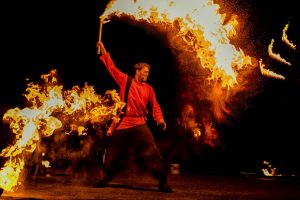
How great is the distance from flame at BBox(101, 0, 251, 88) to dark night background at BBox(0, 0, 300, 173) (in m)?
2.76

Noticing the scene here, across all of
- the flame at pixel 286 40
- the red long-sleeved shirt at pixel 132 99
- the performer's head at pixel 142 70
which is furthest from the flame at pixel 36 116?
the flame at pixel 286 40

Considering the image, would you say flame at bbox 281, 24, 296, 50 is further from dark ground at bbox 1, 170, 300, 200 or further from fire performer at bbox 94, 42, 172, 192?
fire performer at bbox 94, 42, 172, 192

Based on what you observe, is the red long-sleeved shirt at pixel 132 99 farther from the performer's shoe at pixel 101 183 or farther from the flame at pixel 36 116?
the performer's shoe at pixel 101 183

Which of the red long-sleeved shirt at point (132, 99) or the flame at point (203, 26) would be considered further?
the flame at point (203, 26)

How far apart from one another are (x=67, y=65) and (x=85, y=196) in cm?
637

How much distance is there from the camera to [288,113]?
38.7ft

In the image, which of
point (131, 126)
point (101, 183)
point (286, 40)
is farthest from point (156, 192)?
point (286, 40)

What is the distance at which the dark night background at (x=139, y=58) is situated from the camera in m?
11.3

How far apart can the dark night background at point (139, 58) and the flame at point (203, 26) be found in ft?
9.04

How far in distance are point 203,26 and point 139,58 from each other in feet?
15.5

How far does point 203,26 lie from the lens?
799 cm

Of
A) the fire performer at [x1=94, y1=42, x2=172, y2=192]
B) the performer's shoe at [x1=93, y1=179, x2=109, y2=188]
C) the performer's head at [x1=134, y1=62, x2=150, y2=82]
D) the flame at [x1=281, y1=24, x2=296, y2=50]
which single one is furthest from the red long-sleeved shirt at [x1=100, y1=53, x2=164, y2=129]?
the flame at [x1=281, y1=24, x2=296, y2=50]

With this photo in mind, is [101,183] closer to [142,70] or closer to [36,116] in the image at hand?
[36,116]

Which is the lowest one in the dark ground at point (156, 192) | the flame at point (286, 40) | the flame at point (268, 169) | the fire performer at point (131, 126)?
the dark ground at point (156, 192)
